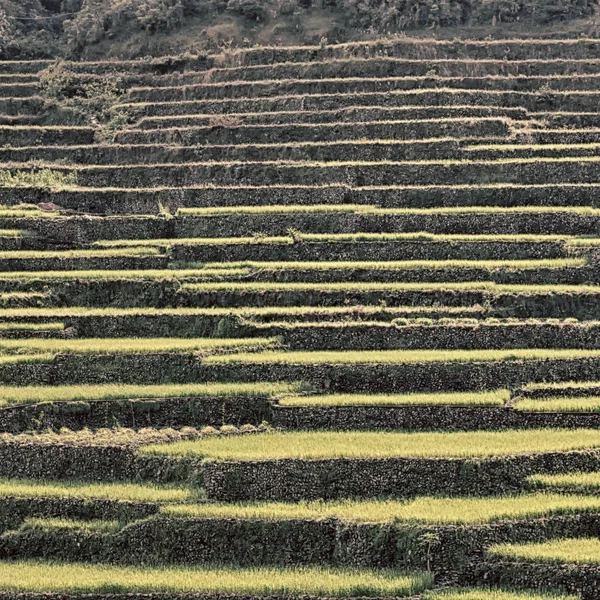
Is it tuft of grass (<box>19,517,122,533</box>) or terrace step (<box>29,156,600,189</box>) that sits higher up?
terrace step (<box>29,156,600,189</box>)

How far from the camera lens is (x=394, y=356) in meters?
15.8

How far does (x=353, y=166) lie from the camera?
70.2 feet

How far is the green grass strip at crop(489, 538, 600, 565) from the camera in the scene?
38.7 ft

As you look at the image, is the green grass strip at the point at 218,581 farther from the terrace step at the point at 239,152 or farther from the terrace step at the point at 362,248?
the terrace step at the point at 239,152

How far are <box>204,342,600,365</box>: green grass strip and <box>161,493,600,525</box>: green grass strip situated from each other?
10.4 ft

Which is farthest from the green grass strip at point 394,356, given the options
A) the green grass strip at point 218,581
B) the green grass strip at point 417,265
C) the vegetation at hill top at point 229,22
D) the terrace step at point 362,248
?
A: the vegetation at hill top at point 229,22

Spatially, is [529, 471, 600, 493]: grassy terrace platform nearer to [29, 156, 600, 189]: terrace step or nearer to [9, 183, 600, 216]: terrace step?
[9, 183, 600, 216]: terrace step

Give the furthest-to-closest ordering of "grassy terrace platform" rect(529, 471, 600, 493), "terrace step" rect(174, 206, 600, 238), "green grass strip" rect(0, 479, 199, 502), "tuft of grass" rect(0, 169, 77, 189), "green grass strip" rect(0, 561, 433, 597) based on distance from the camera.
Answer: "tuft of grass" rect(0, 169, 77, 189), "terrace step" rect(174, 206, 600, 238), "green grass strip" rect(0, 479, 199, 502), "grassy terrace platform" rect(529, 471, 600, 493), "green grass strip" rect(0, 561, 433, 597)

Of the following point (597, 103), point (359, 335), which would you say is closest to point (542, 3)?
point (597, 103)

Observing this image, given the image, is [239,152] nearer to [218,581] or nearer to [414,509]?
[414,509]

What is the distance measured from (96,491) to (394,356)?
6.28 metres

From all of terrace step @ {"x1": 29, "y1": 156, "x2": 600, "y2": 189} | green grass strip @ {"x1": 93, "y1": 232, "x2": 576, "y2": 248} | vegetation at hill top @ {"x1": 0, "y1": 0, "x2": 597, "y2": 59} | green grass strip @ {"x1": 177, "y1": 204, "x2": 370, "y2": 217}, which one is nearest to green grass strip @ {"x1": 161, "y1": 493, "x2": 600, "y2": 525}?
green grass strip @ {"x1": 93, "y1": 232, "x2": 576, "y2": 248}

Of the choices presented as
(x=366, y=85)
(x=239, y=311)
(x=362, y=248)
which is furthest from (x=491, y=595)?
(x=366, y=85)

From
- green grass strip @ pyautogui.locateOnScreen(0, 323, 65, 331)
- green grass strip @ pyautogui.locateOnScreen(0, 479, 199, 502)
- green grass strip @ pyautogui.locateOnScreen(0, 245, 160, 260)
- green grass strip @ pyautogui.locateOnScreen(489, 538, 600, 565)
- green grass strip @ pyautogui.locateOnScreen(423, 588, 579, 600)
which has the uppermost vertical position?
green grass strip @ pyautogui.locateOnScreen(0, 245, 160, 260)
